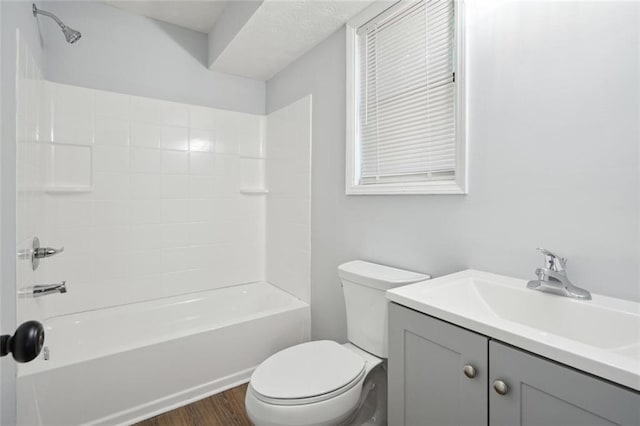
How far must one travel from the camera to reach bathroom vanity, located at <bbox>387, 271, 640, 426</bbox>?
588 millimetres

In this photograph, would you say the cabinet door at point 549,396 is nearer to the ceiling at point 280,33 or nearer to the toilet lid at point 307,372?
the toilet lid at point 307,372

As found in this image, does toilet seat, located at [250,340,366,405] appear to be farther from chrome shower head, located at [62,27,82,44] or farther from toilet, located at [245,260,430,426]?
chrome shower head, located at [62,27,82,44]

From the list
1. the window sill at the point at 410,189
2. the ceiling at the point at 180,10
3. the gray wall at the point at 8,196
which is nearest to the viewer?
the gray wall at the point at 8,196

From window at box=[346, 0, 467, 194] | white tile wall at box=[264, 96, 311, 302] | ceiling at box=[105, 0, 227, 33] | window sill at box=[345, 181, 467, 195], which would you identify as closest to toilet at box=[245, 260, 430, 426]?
window sill at box=[345, 181, 467, 195]

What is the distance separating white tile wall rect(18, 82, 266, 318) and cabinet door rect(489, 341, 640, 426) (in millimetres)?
2030

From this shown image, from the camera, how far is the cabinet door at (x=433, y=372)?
0.78 m

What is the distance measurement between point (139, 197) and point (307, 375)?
1.81 m

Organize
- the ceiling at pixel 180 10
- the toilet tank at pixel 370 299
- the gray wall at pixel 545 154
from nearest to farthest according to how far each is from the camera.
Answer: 1. the gray wall at pixel 545 154
2. the toilet tank at pixel 370 299
3. the ceiling at pixel 180 10

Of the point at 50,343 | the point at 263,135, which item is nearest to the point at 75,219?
the point at 50,343

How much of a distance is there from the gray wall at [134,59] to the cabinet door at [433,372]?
2.38 metres

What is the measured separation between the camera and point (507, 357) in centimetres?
71

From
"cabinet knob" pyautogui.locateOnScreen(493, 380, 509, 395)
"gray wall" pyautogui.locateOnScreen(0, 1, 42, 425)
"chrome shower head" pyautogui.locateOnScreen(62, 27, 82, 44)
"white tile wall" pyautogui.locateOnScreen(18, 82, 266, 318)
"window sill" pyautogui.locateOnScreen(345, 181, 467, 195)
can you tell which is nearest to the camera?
"cabinet knob" pyautogui.locateOnScreen(493, 380, 509, 395)

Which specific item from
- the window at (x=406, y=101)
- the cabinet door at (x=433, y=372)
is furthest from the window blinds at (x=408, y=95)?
the cabinet door at (x=433, y=372)

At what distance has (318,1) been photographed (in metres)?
1.62
